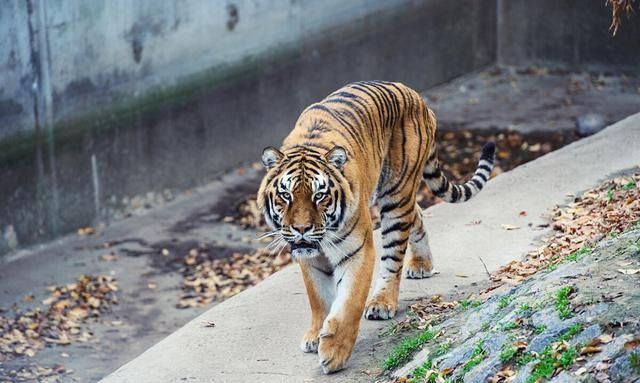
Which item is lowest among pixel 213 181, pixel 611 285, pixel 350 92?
pixel 213 181

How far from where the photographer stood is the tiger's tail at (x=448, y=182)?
757 centimetres

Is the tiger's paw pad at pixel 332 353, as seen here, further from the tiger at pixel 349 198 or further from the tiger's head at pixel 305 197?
the tiger's head at pixel 305 197

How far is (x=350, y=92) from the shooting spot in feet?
23.6

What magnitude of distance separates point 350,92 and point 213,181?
201 inches

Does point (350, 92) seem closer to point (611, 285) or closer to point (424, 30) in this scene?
point (611, 285)

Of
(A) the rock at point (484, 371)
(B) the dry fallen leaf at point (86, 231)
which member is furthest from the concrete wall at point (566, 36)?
(A) the rock at point (484, 371)

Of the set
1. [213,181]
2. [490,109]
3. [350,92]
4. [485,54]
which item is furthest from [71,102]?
[485,54]

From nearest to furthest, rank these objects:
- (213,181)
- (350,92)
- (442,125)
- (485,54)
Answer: (350,92), (213,181), (442,125), (485,54)

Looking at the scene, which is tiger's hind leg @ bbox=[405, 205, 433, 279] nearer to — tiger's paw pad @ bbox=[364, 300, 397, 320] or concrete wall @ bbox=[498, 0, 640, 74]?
tiger's paw pad @ bbox=[364, 300, 397, 320]

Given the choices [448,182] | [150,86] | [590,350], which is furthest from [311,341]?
[150,86]

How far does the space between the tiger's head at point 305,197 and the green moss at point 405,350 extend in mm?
697

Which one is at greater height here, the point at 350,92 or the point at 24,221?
the point at 350,92

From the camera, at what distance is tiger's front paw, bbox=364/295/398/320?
6.89 metres

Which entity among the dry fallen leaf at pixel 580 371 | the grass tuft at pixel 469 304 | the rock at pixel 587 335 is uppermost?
the rock at pixel 587 335
